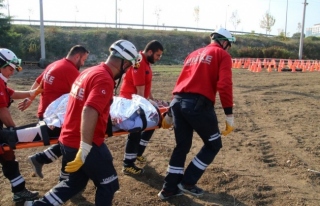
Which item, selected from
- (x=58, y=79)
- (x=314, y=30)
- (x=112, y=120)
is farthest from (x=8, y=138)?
(x=314, y=30)

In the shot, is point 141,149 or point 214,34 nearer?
point 214,34

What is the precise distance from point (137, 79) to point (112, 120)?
0.84m

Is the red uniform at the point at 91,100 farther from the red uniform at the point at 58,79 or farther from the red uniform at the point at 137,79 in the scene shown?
the red uniform at the point at 137,79

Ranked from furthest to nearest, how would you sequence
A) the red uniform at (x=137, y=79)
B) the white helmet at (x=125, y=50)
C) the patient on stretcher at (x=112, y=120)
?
the red uniform at (x=137, y=79) → the patient on stretcher at (x=112, y=120) → the white helmet at (x=125, y=50)

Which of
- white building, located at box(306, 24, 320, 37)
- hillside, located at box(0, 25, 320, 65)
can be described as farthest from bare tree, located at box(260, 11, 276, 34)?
white building, located at box(306, 24, 320, 37)

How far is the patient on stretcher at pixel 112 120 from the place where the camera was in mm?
4395

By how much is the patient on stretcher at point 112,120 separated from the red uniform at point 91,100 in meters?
1.15

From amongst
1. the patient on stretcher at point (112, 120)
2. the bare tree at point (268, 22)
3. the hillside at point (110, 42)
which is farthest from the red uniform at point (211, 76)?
the bare tree at point (268, 22)

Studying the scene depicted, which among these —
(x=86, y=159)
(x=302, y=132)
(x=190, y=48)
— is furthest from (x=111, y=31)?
(x=86, y=159)

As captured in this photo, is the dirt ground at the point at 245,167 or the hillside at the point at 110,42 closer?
the dirt ground at the point at 245,167

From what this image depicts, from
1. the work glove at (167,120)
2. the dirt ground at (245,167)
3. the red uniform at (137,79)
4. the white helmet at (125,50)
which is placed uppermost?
the white helmet at (125,50)

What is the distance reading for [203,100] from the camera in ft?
14.3

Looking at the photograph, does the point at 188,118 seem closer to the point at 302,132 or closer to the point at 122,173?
the point at 122,173

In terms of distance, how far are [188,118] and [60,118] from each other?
156 centimetres
